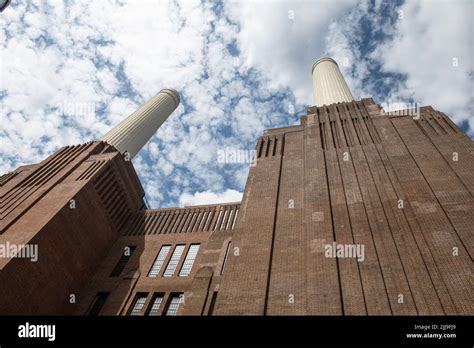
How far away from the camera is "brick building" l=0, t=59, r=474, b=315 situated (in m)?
11.7

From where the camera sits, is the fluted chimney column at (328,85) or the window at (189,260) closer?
the window at (189,260)

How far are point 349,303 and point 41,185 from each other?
20669 mm

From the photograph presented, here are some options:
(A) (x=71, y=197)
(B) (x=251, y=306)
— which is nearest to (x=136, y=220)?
(A) (x=71, y=197)

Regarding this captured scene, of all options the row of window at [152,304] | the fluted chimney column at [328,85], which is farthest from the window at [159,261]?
the fluted chimney column at [328,85]

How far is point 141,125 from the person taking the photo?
1451 inches

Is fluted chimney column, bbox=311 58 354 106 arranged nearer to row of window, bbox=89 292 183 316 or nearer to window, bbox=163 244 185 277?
window, bbox=163 244 185 277

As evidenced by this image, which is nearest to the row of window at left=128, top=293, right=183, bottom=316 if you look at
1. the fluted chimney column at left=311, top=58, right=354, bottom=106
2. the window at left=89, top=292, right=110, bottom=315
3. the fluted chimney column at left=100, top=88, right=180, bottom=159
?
the window at left=89, top=292, right=110, bottom=315

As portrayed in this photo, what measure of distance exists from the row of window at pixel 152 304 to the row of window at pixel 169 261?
145 cm

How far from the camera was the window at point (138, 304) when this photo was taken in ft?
63.0

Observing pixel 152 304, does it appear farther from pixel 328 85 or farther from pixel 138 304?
pixel 328 85

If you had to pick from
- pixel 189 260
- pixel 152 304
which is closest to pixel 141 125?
pixel 189 260

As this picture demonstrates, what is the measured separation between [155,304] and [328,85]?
27652 mm

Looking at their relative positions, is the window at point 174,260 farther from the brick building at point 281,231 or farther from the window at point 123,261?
the window at point 123,261
